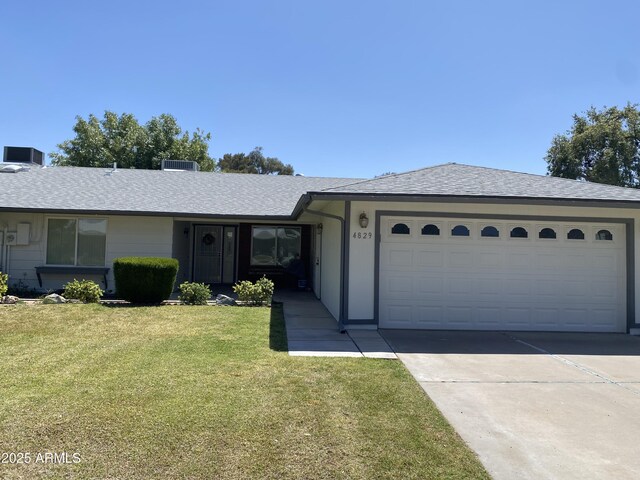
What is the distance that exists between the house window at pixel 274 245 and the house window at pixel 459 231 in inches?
317

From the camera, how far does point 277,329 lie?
8.33m

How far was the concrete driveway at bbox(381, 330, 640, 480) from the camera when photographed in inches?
140

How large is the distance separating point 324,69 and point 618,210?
960cm

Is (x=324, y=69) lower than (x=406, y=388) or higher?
higher

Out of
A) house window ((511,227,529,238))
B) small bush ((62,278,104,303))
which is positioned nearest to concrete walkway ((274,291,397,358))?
house window ((511,227,529,238))

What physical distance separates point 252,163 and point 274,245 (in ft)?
129

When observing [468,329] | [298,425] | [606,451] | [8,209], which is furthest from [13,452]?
[8,209]

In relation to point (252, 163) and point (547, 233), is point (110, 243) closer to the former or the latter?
point (547, 233)

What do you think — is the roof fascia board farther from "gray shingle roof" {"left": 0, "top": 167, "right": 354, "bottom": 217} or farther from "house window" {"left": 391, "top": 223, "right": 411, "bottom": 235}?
"house window" {"left": 391, "top": 223, "right": 411, "bottom": 235}

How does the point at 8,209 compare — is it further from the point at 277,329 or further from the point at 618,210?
the point at 618,210

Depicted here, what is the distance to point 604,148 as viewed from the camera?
2816 centimetres

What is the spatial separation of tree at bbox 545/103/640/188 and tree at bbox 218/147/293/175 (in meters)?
31.6

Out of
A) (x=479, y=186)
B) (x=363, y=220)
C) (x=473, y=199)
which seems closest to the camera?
(x=473, y=199)

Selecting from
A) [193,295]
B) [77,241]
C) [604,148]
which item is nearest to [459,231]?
[193,295]
